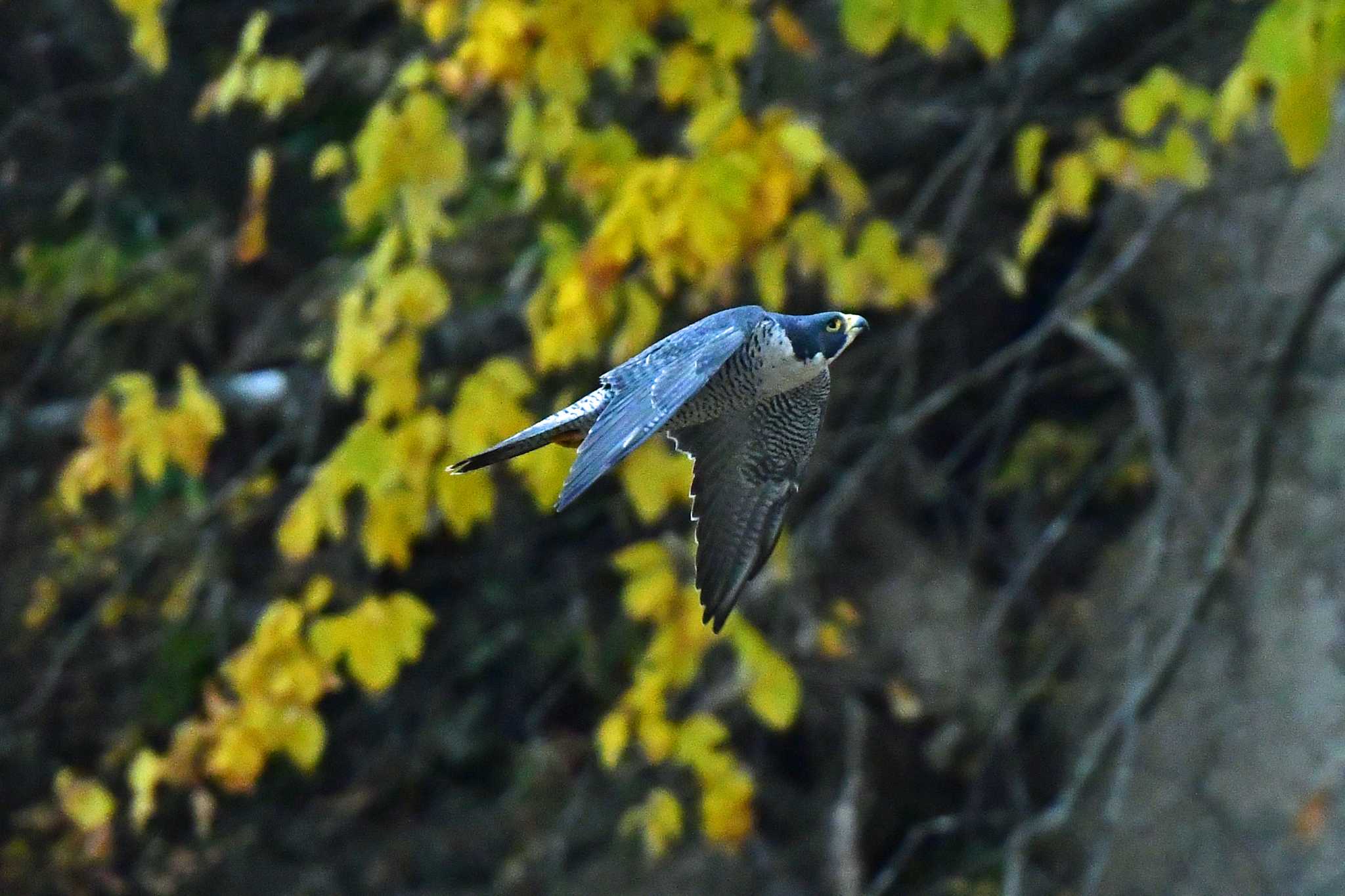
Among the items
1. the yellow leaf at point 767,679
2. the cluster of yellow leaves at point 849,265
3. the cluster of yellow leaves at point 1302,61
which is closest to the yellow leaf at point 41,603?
the yellow leaf at point 767,679

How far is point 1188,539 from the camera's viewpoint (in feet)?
13.0

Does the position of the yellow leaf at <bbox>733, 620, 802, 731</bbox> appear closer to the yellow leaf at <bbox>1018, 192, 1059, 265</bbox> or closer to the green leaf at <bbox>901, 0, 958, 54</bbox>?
the yellow leaf at <bbox>1018, 192, 1059, 265</bbox>

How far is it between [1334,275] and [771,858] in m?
2.00

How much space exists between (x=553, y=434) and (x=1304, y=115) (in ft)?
3.45

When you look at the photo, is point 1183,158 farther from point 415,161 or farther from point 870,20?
point 415,161

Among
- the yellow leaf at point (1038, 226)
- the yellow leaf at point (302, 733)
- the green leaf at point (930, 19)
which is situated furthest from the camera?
the yellow leaf at point (302, 733)

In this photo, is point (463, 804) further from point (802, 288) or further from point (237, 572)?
point (802, 288)

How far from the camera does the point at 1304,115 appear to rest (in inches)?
93.4

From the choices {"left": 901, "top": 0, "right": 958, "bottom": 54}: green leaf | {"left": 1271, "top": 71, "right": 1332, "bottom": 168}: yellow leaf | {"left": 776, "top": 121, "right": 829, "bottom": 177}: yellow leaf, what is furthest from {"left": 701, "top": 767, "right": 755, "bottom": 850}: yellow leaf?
{"left": 1271, "top": 71, "right": 1332, "bottom": 168}: yellow leaf

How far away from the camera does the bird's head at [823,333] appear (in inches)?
84.5

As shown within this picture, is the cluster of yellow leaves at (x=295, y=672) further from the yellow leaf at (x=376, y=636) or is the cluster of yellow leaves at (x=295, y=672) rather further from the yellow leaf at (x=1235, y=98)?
the yellow leaf at (x=1235, y=98)

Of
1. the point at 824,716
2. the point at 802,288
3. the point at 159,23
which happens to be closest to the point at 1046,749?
A: the point at 824,716

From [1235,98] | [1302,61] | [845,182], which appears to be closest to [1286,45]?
[1302,61]

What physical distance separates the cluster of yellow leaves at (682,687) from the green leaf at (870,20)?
0.99m
